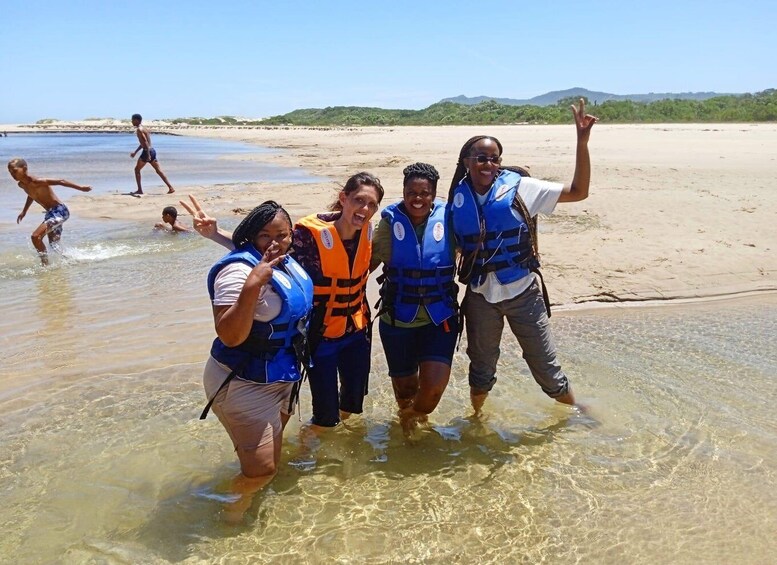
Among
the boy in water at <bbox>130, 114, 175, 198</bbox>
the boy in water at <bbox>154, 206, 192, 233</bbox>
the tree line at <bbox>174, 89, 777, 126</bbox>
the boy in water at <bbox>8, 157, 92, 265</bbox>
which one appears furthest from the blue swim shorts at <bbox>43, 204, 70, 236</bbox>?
the tree line at <bbox>174, 89, 777, 126</bbox>

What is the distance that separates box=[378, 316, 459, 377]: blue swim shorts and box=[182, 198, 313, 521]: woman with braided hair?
87cm

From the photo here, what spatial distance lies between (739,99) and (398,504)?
4665 cm

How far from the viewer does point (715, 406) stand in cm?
464

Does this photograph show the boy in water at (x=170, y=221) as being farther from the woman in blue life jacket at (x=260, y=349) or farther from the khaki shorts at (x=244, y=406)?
the khaki shorts at (x=244, y=406)

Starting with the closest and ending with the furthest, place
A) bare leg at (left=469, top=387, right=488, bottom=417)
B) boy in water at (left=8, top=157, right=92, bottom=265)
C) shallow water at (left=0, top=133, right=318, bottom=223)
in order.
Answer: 1. bare leg at (left=469, top=387, right=488, bottom=417)
2. boy in water at (left=8, top=157, right=92, bottom=265)
3. shallow water at (left=0, top=133, right=318, bottom=223)

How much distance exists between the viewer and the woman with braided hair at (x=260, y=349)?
121 inches

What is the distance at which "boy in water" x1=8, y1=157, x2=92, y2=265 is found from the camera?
8945 mm

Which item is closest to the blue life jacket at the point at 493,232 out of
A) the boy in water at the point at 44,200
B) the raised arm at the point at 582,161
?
the raised arm at the point at 582,161

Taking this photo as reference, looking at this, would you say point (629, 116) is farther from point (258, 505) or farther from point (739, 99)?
point (258, 505)

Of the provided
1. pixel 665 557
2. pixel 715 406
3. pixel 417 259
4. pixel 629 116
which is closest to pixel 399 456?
pixel 417 259

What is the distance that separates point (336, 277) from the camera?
373 cm

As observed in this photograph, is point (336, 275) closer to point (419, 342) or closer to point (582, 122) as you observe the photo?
point (419, 342)

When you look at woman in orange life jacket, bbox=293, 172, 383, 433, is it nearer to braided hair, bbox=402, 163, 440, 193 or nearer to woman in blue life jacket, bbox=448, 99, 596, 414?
braided hair, bbox=402, 163, 440, 193

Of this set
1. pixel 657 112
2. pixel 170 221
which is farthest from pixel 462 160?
pixel 657 112
